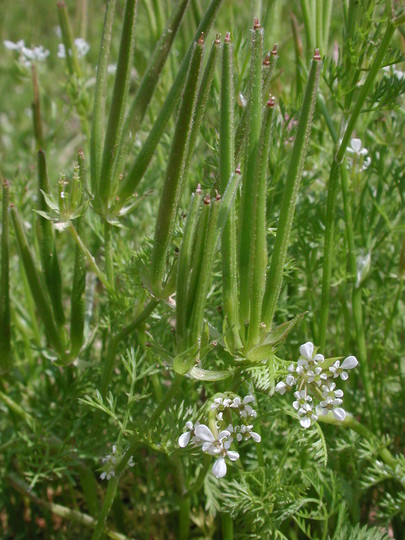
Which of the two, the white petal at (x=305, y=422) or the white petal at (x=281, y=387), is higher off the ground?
the white petal at (x=281, y=387)

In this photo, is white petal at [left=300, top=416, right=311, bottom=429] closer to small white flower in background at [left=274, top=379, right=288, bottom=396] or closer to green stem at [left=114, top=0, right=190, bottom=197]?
small white flower in background at [left=274, top=379, right=288, bottom=396]

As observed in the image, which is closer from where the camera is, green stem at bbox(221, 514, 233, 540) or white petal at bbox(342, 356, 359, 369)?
white petal at bbox(342, 356, 359, 369)

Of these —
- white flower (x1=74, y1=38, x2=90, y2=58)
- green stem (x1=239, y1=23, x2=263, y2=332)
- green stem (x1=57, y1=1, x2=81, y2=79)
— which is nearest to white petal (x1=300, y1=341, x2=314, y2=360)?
green stem (x1=239, y1=23, x2=263, y2=332)

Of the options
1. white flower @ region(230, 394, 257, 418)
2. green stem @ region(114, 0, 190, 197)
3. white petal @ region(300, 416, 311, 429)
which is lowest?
white petal @ region(300, 416, 311, 429)

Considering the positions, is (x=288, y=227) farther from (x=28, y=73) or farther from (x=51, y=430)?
(x=28, y=73)

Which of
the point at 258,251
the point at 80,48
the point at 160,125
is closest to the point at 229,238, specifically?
the point at 258,251

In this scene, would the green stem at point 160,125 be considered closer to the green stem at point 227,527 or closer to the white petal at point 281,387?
the white petal at point 281,387

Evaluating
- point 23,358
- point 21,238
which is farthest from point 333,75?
point 23,358

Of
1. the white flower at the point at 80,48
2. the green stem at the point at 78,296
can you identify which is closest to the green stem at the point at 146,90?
the green stem at the point at 78,296
